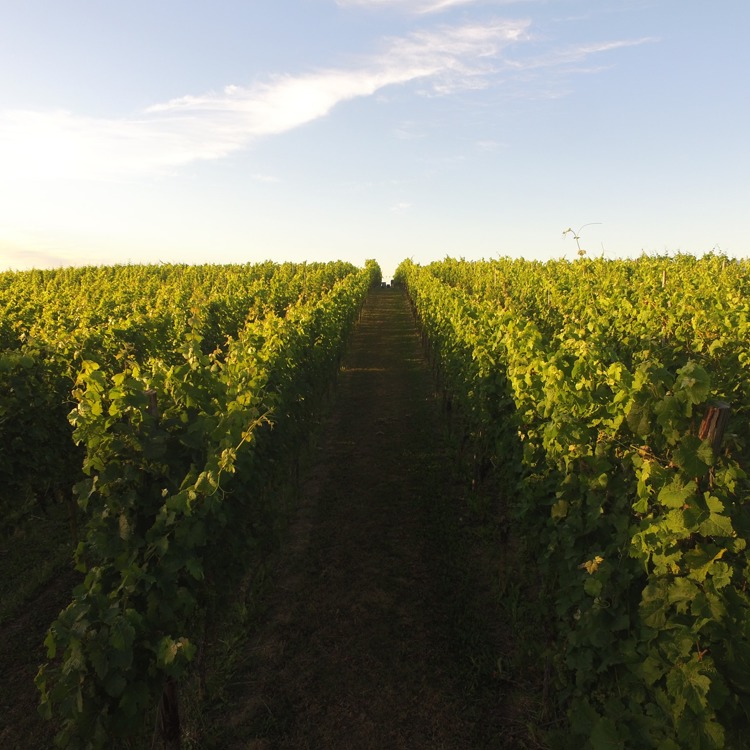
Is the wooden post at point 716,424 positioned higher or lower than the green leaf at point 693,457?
higher

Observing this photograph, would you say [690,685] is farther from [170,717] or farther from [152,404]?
[152,404]

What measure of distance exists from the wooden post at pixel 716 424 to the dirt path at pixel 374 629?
128 inches

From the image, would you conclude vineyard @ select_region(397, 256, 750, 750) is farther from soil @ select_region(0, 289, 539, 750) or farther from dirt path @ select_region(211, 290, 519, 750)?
dirt path @ select_region(211, 290, 519, 750)

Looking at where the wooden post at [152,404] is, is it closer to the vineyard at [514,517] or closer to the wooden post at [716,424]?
the vineyard at [514,517]

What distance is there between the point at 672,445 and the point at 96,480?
4.26 meters

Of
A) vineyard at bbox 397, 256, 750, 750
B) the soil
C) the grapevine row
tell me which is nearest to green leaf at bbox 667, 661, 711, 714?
vineyard at bbox 397, 256, 750, 750

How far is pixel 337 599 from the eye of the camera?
629cm

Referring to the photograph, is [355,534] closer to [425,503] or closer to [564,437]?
[425,503]

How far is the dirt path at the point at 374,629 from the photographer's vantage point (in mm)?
4625

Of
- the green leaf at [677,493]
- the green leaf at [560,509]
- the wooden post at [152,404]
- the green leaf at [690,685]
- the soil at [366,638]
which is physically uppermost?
the wooden post at [152,404]

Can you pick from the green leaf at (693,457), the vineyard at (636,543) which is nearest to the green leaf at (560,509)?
the vineyard at (636,543)

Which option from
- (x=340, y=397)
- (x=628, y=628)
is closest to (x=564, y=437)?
(x=628, y=628)

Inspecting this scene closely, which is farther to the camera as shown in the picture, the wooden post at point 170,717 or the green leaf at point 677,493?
the wooden post at point 170,717

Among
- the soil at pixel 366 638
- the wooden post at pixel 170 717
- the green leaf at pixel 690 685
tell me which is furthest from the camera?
the soil at pixel 366 638
